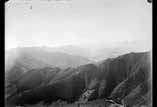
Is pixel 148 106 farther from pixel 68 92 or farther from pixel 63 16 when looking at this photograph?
pixel 63 16

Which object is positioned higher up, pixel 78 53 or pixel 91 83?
pixel 78 53
